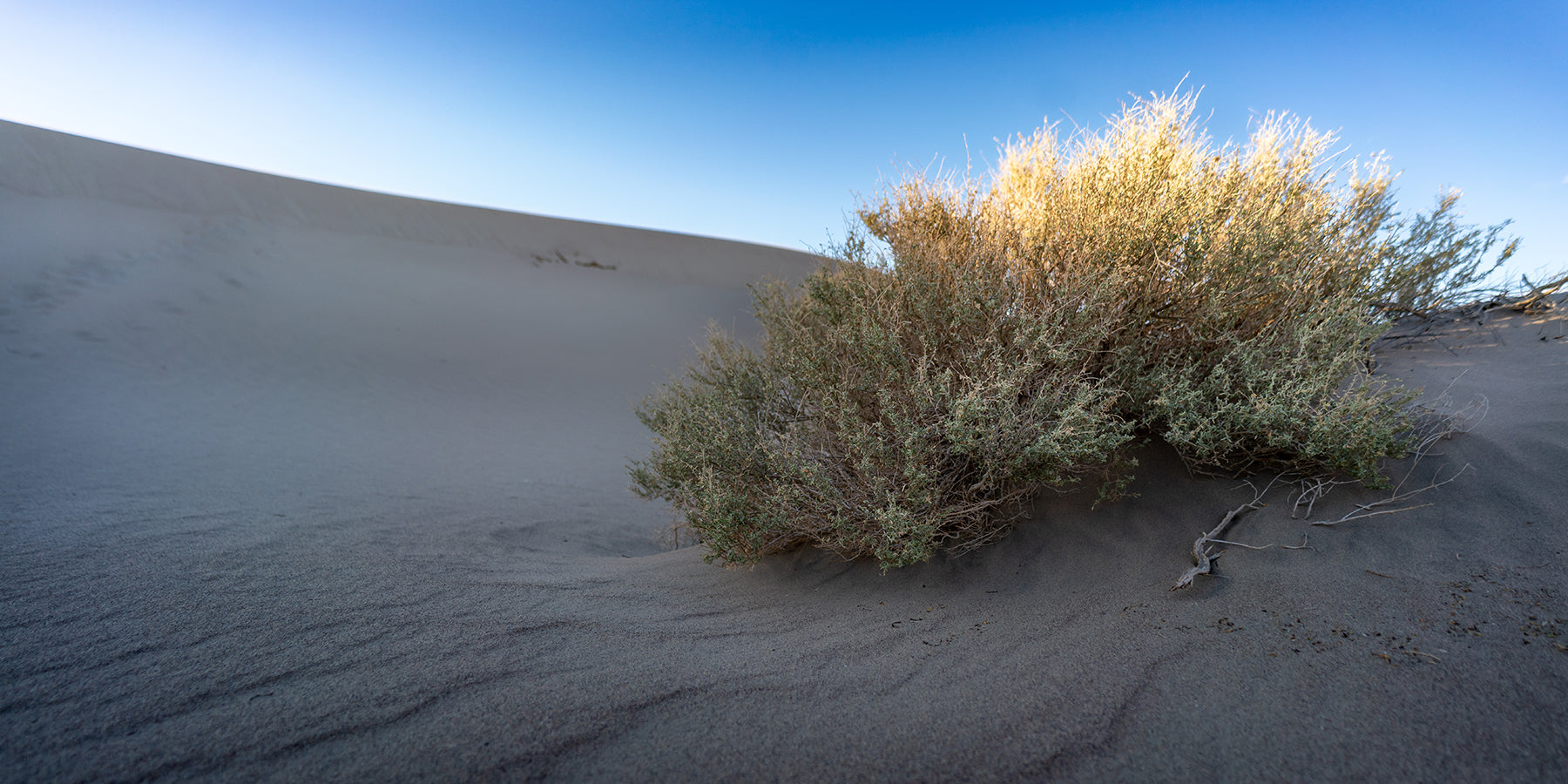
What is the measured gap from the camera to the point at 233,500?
4578 millimetres

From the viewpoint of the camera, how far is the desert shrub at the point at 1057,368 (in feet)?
9.48

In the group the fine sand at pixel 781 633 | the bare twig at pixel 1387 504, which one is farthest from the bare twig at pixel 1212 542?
the bare twig at pixel 1387 504

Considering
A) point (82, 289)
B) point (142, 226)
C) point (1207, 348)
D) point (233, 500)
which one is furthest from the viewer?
point (142, 226)

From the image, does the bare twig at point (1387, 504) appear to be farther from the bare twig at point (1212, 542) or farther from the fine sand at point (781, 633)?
the bare twig at point (1212, 542)

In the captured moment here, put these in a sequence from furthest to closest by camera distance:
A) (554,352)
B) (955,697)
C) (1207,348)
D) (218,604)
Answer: (554,352) → (1207,348) → (218,604) → (955,697)

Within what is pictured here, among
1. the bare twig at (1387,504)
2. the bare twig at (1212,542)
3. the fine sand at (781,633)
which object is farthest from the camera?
the bare twig at (1387,504)

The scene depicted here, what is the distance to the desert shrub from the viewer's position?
114 inches

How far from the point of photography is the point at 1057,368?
3168 millimetres

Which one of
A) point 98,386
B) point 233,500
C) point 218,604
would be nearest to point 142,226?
point 98,386

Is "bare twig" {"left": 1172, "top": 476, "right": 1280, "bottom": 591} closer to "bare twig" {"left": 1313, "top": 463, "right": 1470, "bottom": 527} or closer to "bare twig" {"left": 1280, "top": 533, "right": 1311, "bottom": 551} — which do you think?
"bare twig" {"left": 1280, "top": 533, "right": 1311, "bottom": 551}

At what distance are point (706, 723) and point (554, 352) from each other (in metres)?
13.3

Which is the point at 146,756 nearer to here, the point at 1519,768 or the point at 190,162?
the point at 1519,768

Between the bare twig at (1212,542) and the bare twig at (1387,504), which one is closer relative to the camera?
the bare twig at (1212,542)

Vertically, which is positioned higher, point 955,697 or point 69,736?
point 69,736
